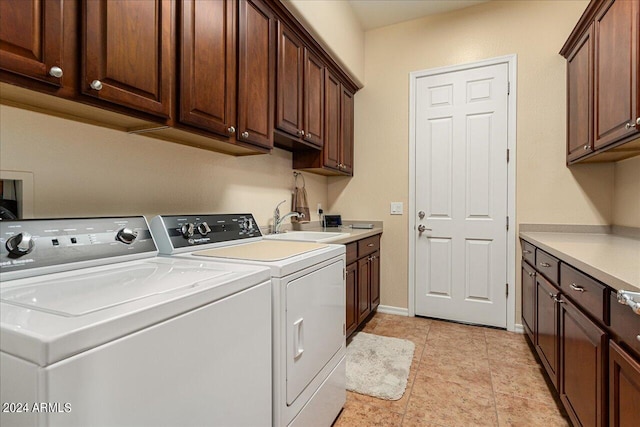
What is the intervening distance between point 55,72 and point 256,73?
3.38 feet

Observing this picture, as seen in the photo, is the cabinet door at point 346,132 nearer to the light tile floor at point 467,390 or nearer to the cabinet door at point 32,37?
the light tile floor at point 467,390

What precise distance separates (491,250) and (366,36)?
2491 mm

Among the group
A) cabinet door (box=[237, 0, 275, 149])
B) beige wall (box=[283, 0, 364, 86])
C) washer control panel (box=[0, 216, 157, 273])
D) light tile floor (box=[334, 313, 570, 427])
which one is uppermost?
beige wall (box=[283, 0, 364, 86])

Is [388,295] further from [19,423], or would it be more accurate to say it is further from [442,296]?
[19,423]

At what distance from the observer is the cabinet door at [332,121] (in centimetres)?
268

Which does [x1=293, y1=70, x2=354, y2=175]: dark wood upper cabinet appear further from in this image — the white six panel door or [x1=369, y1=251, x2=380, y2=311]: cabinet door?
[x1=369, y1=251, x2=380, y2=311]: cabinet door

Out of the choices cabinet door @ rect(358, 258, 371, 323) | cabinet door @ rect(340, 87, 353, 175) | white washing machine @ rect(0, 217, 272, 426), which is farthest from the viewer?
cabinet door @ rect(340, 87, 353, 175)

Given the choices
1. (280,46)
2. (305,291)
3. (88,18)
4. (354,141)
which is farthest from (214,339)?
(354,141)

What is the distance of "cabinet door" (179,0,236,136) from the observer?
132 centimetres

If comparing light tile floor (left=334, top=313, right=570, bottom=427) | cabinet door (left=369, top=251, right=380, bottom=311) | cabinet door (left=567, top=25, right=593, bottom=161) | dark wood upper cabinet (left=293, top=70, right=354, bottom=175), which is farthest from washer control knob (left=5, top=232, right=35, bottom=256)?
cabinet door (left=567, top=25, right=593, bottom=161)

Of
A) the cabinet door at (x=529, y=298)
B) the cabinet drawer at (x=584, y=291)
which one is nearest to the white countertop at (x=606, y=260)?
the cabinet drawer at (x=584, y=291)

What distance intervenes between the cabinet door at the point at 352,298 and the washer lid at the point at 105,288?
145 cm

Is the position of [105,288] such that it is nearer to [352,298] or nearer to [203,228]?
[203,228]

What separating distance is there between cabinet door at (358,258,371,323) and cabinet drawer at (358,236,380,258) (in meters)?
0.06
